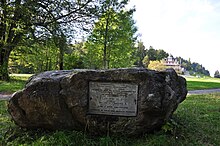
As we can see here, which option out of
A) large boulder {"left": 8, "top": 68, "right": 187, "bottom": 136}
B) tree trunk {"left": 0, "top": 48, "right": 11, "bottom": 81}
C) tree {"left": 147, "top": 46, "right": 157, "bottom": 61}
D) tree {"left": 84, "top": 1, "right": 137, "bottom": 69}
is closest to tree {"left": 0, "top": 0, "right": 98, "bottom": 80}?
tree trunk {"left": 0, "top": 48, "right": 11, "bottom": 81}

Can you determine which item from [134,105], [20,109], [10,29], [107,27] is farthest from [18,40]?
[134,105]

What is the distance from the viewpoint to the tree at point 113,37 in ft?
73.8

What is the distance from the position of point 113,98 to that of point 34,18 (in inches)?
476

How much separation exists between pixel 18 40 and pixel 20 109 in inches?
560

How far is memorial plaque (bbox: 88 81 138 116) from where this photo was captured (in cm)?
502

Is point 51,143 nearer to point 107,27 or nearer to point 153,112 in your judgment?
point 153,112

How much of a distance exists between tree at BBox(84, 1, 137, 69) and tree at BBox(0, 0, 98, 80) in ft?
10.7

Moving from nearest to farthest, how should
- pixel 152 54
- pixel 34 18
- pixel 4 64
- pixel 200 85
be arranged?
1. pixel 34 18
2. pixel 4 64
3. pixel 200 85
4. pixel 152 54

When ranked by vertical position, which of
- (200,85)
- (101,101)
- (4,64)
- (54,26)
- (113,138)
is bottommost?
(200,85)

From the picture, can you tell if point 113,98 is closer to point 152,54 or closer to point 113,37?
point 113,37

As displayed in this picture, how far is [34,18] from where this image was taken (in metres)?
15.6

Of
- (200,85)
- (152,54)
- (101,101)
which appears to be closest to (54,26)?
(101,101)

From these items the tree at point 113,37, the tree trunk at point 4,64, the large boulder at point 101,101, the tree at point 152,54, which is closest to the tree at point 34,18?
the tree trunk at point 4,64

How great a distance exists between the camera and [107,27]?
23047 millimetres
